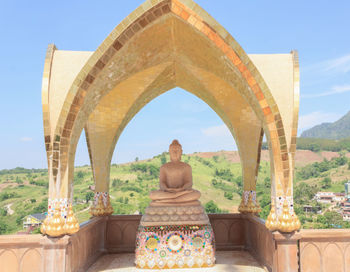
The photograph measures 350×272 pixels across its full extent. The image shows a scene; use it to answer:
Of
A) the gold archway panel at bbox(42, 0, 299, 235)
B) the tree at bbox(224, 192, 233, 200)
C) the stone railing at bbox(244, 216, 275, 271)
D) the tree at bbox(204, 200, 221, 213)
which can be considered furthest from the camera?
the tree at bbox(224, 192, 233, 200)

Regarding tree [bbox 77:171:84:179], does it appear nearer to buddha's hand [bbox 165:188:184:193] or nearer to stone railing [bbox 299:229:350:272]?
buddha's hand [bbox 165:188:184:193]

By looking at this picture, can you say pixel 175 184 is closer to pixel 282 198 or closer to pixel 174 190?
pixel 174 190

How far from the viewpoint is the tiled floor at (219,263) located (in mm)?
6218

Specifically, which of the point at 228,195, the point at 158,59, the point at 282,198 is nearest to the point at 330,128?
the point at 228,195

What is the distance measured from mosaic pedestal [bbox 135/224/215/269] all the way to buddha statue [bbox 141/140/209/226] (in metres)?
0.14

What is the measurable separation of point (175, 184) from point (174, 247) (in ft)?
5.05

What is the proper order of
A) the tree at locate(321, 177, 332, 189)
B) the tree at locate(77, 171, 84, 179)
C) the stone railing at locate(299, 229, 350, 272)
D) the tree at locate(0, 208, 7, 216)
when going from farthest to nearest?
the tree at locate(77, 171, 84, 179), the tree at locate(321, 177, 332, 189), the tree at locate(0, 208, 7, 216), the stone railing at locate(299, 229, 350, 272)

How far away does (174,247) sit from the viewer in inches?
246

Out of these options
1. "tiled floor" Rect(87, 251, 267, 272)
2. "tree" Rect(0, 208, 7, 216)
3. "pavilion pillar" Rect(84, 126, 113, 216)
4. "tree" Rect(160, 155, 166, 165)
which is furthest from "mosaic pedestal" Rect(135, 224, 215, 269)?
"tree" Rect(160, 155, 166, 165)

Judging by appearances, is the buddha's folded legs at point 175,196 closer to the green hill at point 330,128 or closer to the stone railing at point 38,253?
the stone railing at point 38,253

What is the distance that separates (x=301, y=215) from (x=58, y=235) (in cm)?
2895

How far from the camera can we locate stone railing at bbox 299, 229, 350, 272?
550cm

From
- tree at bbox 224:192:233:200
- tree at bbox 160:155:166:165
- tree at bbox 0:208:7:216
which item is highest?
tree at bbox 160:155:166:165

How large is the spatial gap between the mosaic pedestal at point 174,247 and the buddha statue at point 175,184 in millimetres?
573
